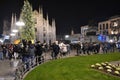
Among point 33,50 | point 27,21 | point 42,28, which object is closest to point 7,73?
point 33,50

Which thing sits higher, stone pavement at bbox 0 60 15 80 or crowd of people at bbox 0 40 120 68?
crowd of people at bbox 0 40 120 68

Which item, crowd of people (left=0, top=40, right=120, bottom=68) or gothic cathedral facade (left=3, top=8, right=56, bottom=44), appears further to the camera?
gothic cathedral facade (left=3, top=8, right=56, bottom=44)

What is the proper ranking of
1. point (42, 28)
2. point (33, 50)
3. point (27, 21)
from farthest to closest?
point (42, 28) → point (27, 21) → point (33, 50)

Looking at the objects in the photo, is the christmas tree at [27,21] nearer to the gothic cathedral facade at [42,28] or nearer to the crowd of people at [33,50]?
the gothic cathedral facade at [42,28]

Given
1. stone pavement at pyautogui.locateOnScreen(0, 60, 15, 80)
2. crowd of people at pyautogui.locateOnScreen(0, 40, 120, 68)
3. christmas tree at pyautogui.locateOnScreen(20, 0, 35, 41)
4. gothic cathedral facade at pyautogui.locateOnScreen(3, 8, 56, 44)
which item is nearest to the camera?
stone pavement at pyautogui.locateOnScreen(0, 60, 15, 80)

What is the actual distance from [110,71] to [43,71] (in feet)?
15.2

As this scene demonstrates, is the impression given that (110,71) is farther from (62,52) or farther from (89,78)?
(62,52)

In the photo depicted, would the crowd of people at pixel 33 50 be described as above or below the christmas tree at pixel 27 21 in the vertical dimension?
below

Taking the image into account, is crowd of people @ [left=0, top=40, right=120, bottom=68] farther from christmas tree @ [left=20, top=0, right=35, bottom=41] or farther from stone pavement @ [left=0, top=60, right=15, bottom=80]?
christmas tree @ [left=20, top=0, right=35, bottom=41]

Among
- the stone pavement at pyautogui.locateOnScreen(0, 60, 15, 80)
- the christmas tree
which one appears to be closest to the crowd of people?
the stone pavement at pyautogui.locateOnScreen(0, 60, 15, 80)

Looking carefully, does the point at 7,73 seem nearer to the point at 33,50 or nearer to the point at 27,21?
the point at 33,50

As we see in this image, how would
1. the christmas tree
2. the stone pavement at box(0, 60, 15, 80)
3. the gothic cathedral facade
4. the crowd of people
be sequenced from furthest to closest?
the gothic cathedral facade < the christmas tree < the crowd of people < the stone pavement at box(0, 60, 15, 80)

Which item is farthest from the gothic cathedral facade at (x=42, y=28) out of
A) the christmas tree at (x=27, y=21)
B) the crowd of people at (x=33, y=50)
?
the crowd of people at (x=33, y=50)

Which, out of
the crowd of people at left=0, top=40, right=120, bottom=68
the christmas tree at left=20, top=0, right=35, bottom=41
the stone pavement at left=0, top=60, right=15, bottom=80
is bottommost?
the stone pavement at left=0, top=60, right=15, bottom=80
